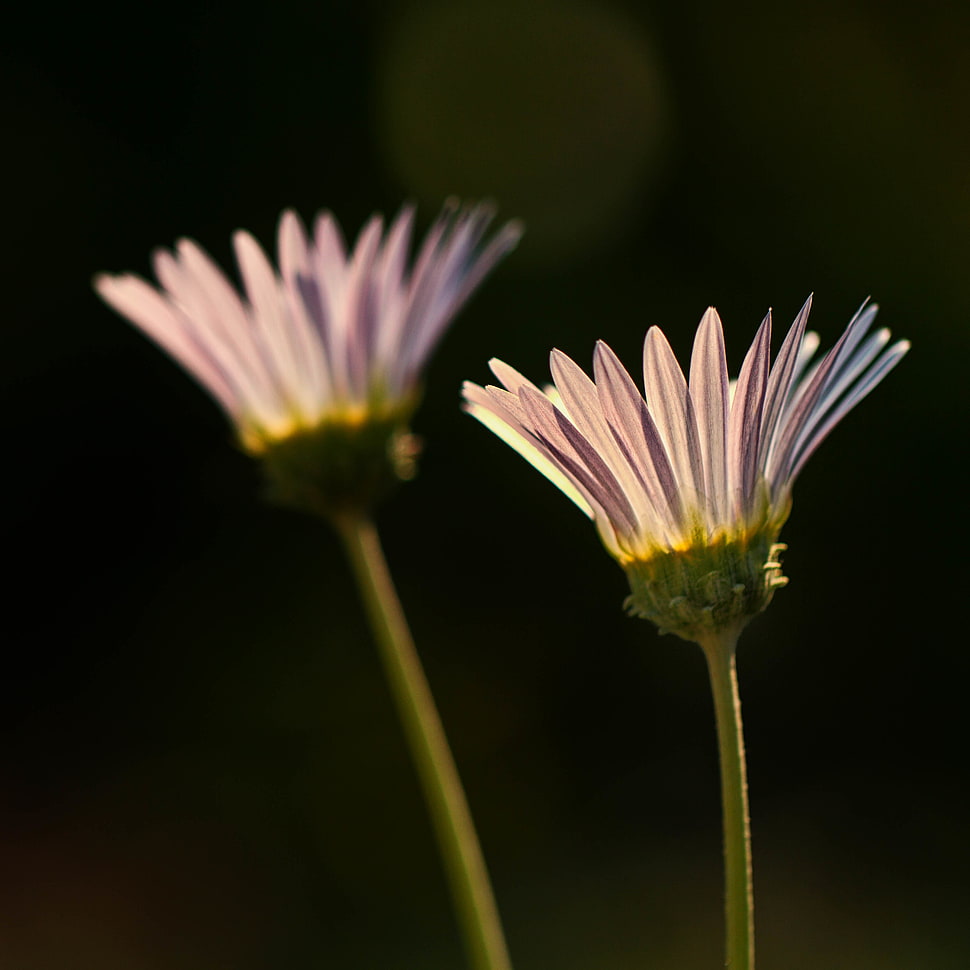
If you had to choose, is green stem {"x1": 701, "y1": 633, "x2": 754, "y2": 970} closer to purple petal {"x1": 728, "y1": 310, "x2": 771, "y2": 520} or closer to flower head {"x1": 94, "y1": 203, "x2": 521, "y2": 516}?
purple petal {"x1": 728, "y1": 310, "x2": 771, "y2": 520}

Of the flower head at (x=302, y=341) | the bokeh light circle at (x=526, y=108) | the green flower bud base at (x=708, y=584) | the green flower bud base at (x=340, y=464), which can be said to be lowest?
the green flower bud base at (x=708, y=584)

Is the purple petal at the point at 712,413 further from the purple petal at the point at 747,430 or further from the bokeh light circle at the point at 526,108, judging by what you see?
the bokeh light circle at the point at 526,108

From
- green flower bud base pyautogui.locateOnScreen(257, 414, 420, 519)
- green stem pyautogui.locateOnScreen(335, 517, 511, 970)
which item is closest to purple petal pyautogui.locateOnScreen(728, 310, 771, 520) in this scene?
green stem pyautogui.locateOnScreen(335, 517, 511, 970)

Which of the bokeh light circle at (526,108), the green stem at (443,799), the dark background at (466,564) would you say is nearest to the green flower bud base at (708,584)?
the green stem at (443,799)

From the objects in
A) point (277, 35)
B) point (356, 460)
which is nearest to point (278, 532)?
point (277, 35)

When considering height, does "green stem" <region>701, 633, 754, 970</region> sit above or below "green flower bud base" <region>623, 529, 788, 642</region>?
below

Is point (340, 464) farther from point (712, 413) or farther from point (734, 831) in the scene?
point (734, 831)
